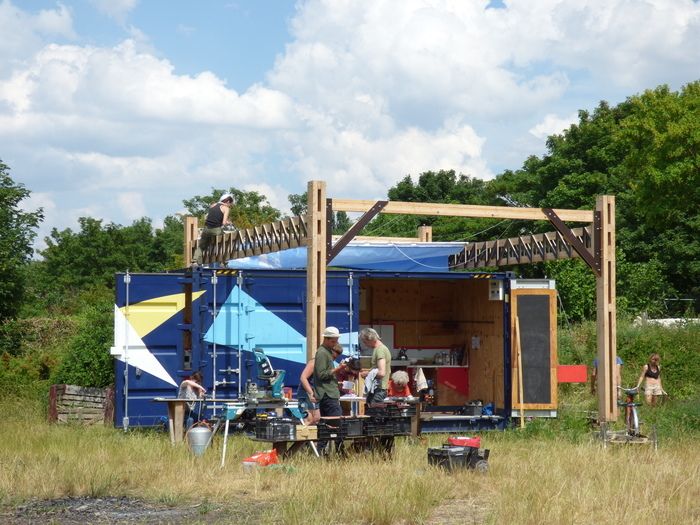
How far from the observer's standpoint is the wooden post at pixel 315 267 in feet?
50.2

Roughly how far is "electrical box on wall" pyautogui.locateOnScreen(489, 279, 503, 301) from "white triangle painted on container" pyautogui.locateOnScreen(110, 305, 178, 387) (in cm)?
523

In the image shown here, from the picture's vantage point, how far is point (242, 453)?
1434 centimetres

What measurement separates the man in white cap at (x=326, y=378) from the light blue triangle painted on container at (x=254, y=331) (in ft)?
9.02

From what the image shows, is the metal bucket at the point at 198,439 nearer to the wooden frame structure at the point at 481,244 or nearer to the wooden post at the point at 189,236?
the wooden frame structure at the point at 481,244

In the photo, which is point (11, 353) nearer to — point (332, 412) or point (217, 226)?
point (217, 226)

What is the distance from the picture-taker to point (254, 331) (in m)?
16.7

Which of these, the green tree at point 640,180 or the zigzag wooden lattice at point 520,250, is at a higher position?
the green tree at point 640,180

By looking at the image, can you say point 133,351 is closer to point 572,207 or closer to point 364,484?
point 364,484

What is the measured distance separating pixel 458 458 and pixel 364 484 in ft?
6.09

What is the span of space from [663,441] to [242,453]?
5.94 m

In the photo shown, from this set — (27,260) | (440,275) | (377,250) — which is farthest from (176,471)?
(27,260)

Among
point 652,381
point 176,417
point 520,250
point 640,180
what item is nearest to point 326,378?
point 176,417

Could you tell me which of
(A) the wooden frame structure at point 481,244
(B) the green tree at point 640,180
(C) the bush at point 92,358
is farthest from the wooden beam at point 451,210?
(B) the green tree at point 640,180

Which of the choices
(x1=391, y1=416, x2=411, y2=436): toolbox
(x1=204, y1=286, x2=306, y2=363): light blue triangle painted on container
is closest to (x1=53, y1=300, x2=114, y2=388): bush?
(x1=204, y1=286, x2=306, y2=363): light blue triangle painted on container
